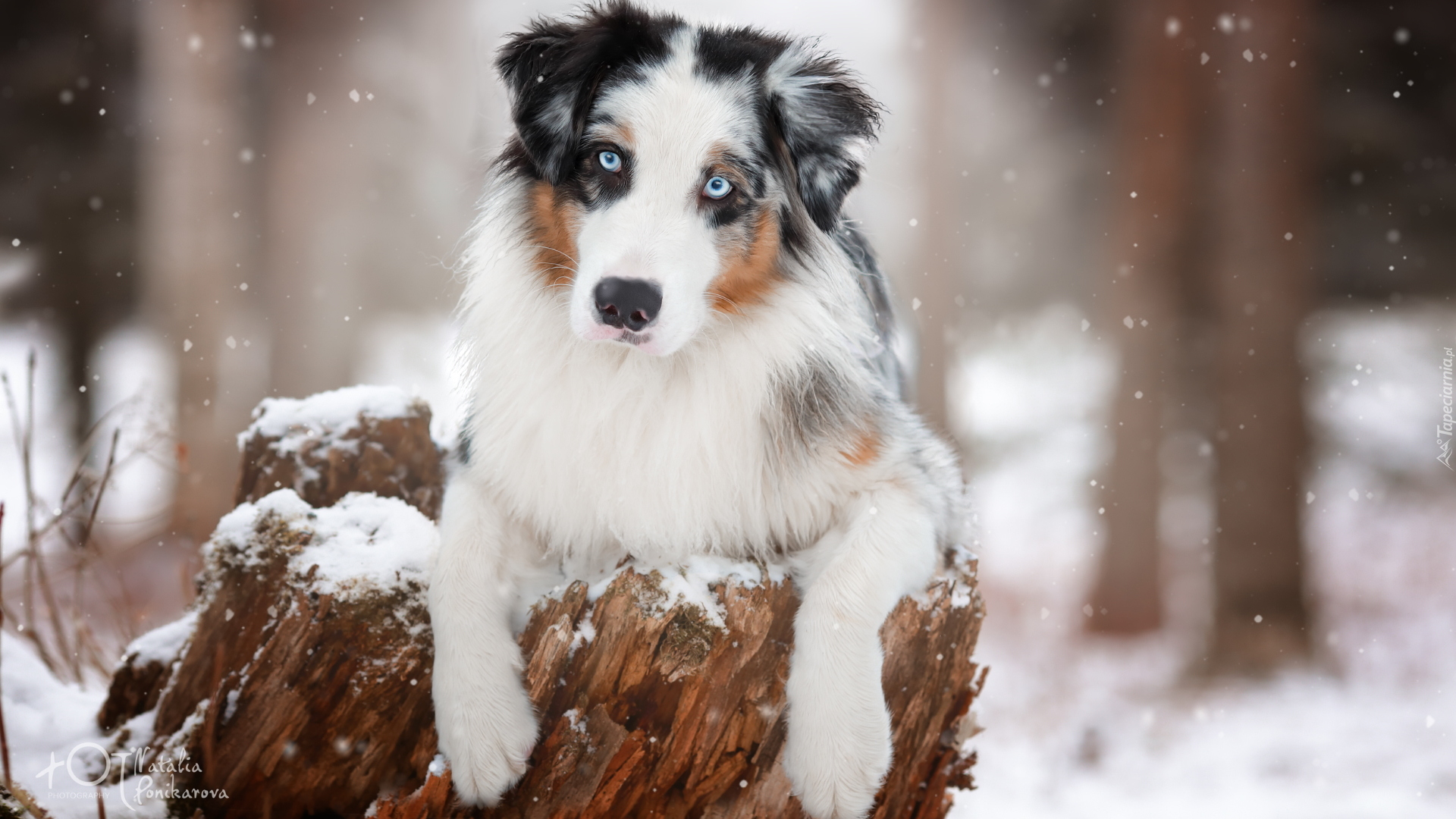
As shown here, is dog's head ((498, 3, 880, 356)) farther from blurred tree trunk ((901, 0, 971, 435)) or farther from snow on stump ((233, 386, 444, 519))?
blurred tree trunk ((901, 0, 971, 435))

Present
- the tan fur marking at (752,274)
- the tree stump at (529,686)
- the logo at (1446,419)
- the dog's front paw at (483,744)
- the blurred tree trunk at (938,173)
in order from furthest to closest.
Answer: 1. the blurred tree trunk at (938,173)
2. the logo at (1446,419)
3. the tan fur marking at (752,274)
4. the tree stump at (529,686)
5. the dog's front paw at (483,744)

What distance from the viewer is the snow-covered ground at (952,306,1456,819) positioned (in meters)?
5.42

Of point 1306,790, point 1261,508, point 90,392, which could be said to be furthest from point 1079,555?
point 90,392

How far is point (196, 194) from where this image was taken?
7.65 metres

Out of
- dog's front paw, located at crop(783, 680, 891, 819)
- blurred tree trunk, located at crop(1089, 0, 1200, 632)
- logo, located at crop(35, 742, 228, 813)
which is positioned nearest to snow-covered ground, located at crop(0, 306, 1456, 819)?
logo, located at crop(35, 742, 228, 813)

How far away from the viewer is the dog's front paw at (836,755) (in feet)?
6.90

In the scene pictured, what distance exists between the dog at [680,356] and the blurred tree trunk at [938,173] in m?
6.33

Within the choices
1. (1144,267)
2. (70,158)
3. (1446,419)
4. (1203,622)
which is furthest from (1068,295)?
(70,158)

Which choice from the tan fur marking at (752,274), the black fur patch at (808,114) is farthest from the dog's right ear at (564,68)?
the tan fur marking at (752,274)

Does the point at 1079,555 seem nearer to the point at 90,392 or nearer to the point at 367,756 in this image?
the point at 367,756

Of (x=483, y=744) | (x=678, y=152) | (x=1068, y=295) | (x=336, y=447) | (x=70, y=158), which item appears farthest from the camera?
(x=1068, y=295)

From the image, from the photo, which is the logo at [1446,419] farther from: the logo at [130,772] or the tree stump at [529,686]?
the logo at [130,772]

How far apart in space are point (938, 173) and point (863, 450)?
704 centimetres

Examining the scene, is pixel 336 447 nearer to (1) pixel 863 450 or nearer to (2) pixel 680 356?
(2) pixel 680 356
